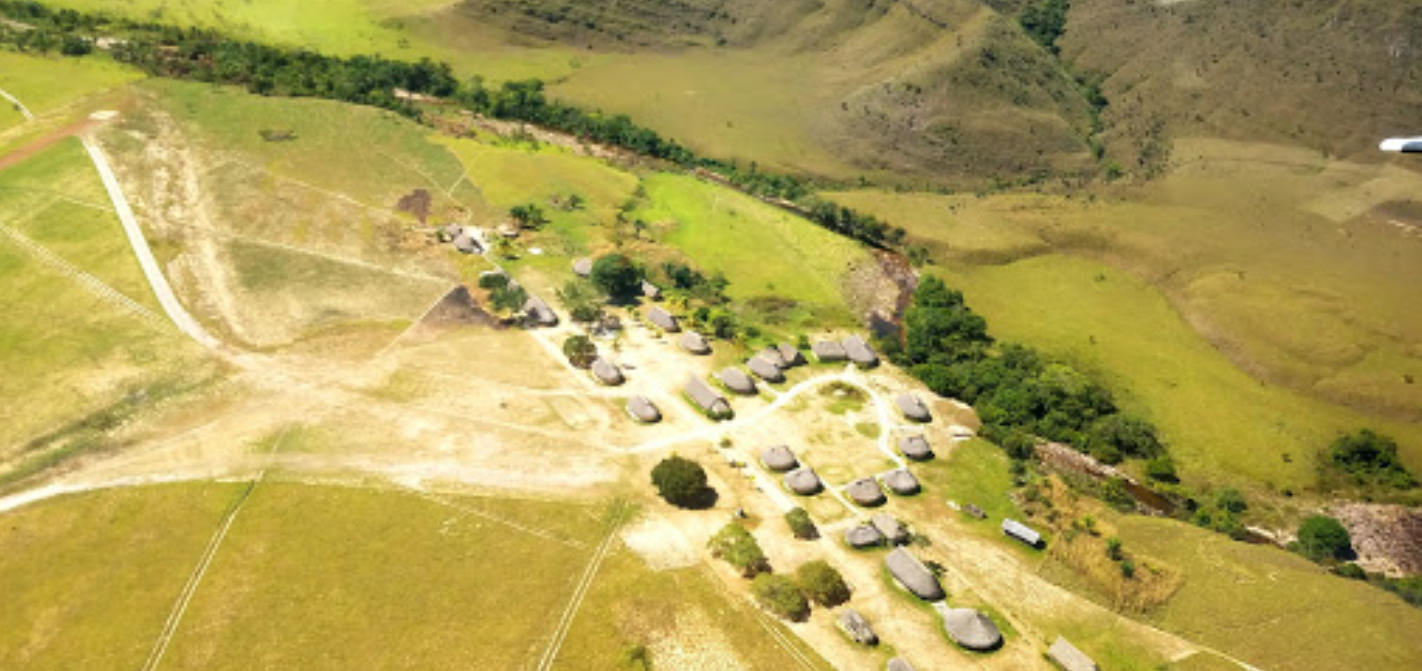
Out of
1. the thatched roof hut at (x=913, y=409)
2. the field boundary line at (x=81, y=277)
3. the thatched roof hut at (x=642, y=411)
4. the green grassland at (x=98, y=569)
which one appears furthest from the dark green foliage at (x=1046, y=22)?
the green grassland at (x=98, y=569)

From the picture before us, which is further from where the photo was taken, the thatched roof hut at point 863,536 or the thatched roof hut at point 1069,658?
the thatched roof hut at point 863,536

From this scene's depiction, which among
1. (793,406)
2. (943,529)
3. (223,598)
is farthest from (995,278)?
(223,598)

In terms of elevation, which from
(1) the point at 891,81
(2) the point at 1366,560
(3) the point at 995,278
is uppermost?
(1) the point at 891,81

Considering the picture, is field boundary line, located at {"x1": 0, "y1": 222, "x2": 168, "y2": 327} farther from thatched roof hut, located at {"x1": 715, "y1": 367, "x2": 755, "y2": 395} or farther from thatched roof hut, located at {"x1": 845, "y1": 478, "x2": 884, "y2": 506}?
thatched roof hut, located at {"x1": 845, "y1": 478, "x2": 884, "y2": 506}

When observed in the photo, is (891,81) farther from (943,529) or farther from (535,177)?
(943,529)

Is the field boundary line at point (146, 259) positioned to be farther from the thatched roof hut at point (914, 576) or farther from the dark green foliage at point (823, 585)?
the thatched roof hut at point (914, 576)

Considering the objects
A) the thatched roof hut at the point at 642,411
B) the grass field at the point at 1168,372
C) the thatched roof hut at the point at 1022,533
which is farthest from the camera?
the grass field at the point at 1168,372

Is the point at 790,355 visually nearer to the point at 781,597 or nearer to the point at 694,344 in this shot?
the point at 694,344
